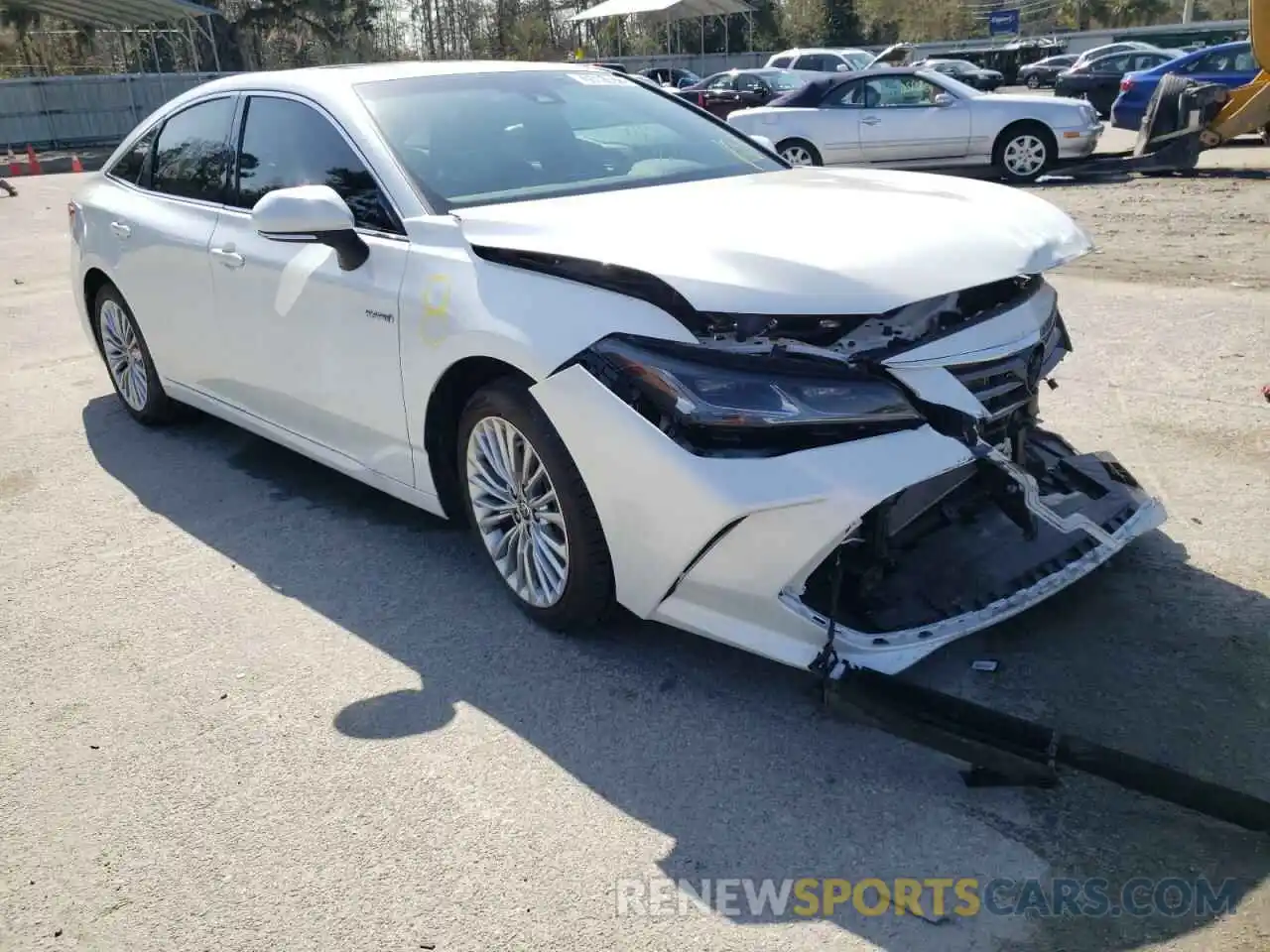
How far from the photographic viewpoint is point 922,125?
14633 mm

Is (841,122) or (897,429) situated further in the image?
(841,122)

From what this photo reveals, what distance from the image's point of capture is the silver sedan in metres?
14.3

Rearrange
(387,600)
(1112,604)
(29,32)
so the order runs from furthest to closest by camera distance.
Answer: (29,32)
(387,600)
(1112,604)

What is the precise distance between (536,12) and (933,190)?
5282cm

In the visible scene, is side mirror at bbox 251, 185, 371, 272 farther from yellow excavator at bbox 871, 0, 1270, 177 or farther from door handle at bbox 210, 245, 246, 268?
yellow excavator at bbox 871, 0, 1270, 177

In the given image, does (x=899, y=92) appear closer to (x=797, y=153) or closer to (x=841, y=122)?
(x=841, y=122)

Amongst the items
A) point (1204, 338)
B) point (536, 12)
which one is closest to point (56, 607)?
point (1204, 338)

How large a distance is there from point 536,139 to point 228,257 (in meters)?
1.39

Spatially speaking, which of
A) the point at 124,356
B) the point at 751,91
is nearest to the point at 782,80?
the point at 751,91

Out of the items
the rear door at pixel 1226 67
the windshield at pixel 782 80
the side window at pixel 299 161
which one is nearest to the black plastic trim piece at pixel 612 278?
the side window at pixel 299 161

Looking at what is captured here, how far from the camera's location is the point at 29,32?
1519 inches

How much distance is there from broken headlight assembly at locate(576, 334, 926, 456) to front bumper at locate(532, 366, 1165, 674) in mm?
42

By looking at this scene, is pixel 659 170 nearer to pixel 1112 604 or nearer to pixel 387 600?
pixel 387 600

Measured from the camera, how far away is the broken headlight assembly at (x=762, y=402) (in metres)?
2.78
